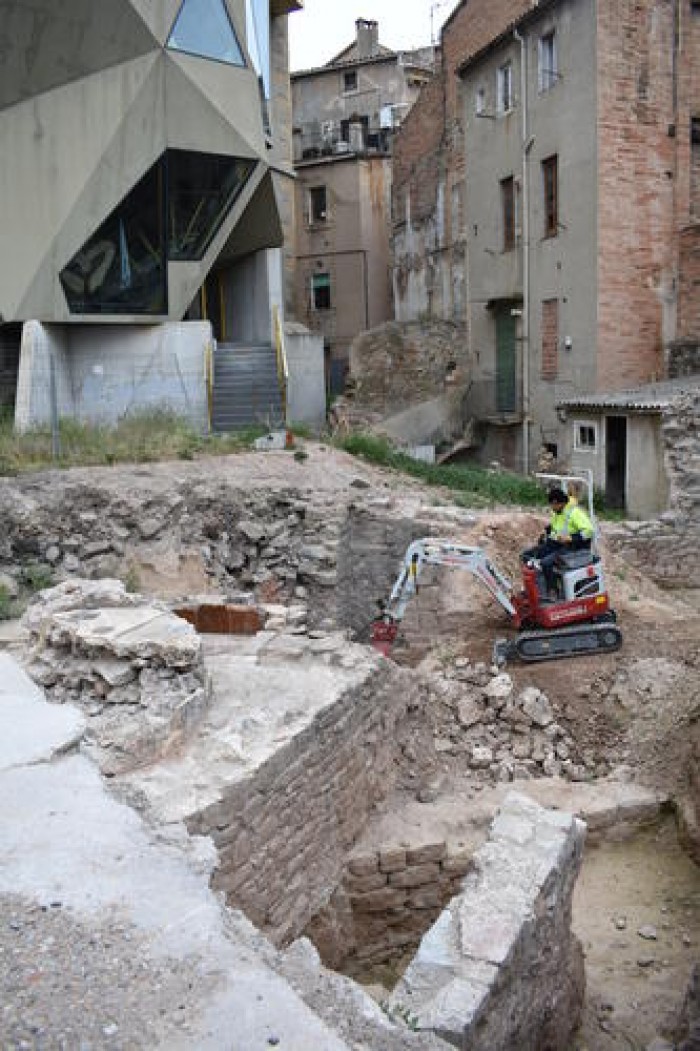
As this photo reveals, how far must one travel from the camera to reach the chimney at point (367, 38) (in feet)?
127

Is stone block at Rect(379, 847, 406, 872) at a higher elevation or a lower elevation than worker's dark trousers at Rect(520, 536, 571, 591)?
lower

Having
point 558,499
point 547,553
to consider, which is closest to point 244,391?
point 547,553

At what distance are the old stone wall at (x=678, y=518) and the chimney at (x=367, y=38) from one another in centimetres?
2718

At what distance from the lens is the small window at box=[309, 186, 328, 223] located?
114 ft

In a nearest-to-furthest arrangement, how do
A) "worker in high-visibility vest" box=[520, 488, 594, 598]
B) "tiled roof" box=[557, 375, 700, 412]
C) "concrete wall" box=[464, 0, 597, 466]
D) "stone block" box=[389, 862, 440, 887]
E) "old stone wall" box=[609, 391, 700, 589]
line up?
"stone block" box=[389, 862, 440, 887], "worker in high-visibility vest" box=[520, 488, 594, 598], "old stone wall" box=[609, 391, 700, 589], "tiled roof" box=[557, 375, 700, 412], "concrete wall" box=[464, 0, 597, 466]

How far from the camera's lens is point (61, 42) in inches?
722

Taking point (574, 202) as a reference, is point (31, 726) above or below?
below

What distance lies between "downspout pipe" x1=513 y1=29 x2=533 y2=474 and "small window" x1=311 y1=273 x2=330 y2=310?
13.1 m

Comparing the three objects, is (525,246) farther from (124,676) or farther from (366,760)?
(124,676)

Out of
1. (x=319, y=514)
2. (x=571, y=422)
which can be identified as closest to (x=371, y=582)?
(x=319, y=514)

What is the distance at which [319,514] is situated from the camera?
51.4 ft

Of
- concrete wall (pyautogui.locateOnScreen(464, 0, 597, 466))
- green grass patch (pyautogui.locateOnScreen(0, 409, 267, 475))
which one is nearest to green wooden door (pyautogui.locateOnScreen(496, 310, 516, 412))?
concrete wall (pyautogui.locateOnScreen(464, 0, 597, 466))

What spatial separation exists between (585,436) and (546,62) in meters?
8.40

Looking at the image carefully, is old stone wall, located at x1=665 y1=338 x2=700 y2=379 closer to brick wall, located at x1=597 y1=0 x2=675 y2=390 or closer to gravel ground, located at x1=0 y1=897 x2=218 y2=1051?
brick wall, located at x1=597 y1=0 x2=675 y2=390
